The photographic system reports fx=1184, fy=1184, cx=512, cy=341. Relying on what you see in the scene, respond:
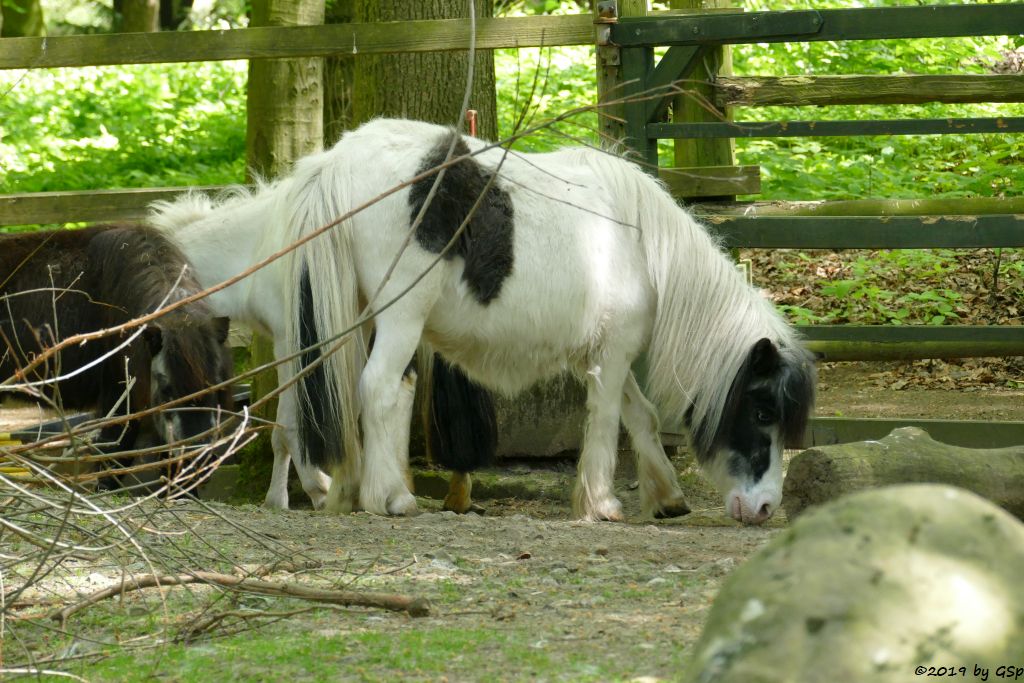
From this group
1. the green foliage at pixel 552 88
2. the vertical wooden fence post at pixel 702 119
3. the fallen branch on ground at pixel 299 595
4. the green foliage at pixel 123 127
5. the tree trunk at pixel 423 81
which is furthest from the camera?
the green foliage at pixel 123 127

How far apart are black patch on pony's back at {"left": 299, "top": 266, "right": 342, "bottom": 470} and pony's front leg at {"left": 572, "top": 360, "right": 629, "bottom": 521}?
125 centimetres

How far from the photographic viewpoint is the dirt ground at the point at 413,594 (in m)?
3.27

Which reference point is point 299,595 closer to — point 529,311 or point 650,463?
point 529,311

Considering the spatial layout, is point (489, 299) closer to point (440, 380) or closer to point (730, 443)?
point (440, 380)

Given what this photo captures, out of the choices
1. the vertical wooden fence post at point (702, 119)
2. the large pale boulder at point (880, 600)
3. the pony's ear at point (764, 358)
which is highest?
the vertical wooden fence post at point (702, 119)

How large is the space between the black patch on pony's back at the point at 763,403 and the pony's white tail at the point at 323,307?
1885mm

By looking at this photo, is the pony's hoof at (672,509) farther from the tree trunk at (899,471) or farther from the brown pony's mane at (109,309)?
the brown pony's mane at (109,309)

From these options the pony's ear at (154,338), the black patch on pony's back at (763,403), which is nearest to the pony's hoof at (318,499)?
the pony's ear at (154,338)

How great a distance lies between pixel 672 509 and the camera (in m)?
6.22

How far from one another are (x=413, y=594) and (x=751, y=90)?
4.10m

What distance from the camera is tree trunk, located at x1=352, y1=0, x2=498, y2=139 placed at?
716 cm

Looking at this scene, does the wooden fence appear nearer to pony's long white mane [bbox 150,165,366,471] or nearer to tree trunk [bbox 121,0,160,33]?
pony's long white mane [bbox 150,165,366,471]

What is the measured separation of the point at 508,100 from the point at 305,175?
8.26 m

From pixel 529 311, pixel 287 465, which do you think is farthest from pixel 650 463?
pixel 287 465
